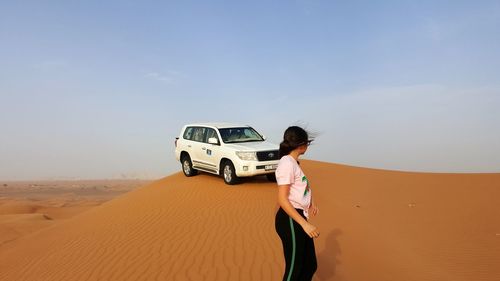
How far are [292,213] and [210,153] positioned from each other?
36.9 ft

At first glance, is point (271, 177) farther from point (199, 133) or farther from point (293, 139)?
point (293, 139)

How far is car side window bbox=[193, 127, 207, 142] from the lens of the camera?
49.5ft

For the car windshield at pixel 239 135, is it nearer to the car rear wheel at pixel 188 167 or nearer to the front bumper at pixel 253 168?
the front bumper at pixel 253 168

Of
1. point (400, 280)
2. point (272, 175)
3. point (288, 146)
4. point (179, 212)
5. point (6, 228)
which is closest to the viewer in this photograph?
point (288, 146)

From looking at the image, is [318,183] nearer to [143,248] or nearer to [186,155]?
[186,155]

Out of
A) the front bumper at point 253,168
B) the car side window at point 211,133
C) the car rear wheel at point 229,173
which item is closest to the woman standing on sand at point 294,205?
the front bumper at point 253,168

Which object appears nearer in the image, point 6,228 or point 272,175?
point 272,175

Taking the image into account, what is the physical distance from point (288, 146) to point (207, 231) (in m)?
6.02

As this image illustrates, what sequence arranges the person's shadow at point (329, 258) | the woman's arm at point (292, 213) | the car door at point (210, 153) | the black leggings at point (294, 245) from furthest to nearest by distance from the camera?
1. the car door at point (210, 153)
2. the person's shadow at point (329, 258)
3. the black leggings at point (294, 245)
4. the woman's arm at point (292, 213)

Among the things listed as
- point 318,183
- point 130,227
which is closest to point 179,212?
point 130,227

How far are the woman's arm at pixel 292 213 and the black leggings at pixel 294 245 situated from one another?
14cm

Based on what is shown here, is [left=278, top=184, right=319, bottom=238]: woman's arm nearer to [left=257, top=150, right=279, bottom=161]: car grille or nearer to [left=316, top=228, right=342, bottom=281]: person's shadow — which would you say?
[left=316, top=228, right=342, bottom=281]: person's shadow

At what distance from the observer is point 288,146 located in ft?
11.1

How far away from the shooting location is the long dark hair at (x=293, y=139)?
339 cm
